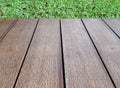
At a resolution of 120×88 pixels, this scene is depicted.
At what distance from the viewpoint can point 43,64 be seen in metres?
1.06

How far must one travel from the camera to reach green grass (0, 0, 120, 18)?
2.72 m

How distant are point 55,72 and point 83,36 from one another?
53cm

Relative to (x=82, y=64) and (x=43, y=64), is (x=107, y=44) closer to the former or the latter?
(x=82, y=64)

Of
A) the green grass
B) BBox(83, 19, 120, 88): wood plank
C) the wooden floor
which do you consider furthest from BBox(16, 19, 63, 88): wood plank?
the green grass

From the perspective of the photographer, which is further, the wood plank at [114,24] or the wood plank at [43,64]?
the wood plank at [114,24]

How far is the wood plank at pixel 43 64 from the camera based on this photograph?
2.96 ft

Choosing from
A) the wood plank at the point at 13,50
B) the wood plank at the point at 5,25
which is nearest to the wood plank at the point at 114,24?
the wood plank at the point at 13,50

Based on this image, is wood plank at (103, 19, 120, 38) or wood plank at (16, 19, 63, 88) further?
wood plank at (103, 19, 120, 38)

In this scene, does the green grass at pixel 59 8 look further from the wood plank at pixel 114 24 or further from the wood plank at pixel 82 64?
the wood plank at pixel 82 64

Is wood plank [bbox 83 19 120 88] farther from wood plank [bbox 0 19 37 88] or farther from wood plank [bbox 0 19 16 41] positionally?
wood plank [bbox 0 19 16 41]

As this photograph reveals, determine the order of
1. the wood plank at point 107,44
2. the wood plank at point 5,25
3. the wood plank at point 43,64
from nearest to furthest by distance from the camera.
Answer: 1. the wood plank at point 43,64
2. the wood plank at point 107,44
3. the wood plank at point 5,25

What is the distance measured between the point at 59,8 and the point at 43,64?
2.05 metres

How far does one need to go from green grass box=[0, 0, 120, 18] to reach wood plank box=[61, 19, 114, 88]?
4.10 feet

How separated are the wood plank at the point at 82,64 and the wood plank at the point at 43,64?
0.13ft
